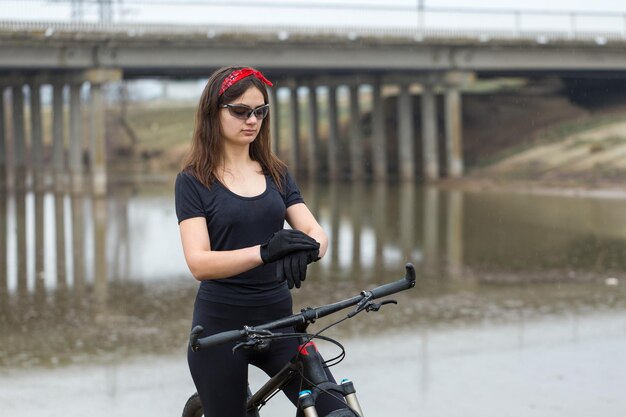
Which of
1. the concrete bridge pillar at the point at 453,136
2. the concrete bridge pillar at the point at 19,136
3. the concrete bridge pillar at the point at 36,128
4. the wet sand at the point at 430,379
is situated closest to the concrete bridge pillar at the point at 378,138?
the concrete bridge pillar at the point at 453,136

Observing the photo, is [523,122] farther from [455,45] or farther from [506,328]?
[506,328]

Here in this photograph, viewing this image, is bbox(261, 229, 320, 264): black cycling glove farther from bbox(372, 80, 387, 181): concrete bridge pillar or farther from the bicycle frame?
bbox(372, 80, 387, 181): concrete bridge pillar

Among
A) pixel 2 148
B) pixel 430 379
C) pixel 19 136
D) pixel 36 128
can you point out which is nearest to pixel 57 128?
pixel 19 136

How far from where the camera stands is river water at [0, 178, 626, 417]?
7945 millimetres

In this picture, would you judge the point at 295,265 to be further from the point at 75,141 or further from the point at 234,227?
the point at 75,141

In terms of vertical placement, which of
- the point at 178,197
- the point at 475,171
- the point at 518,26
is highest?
the point at 518,26

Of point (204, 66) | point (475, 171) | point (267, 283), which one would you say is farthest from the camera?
point (475, 171)

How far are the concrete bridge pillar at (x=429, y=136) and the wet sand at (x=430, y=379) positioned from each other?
36.9 m

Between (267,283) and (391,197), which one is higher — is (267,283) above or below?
above

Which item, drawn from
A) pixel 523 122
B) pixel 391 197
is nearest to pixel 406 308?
pixel 391 197

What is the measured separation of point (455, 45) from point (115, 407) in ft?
134

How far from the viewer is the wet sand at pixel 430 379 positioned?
758 cm

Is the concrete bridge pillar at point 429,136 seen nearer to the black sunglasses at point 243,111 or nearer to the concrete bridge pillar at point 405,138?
the concrete bridge pillar at point 405,138

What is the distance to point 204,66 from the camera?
1726 inches
